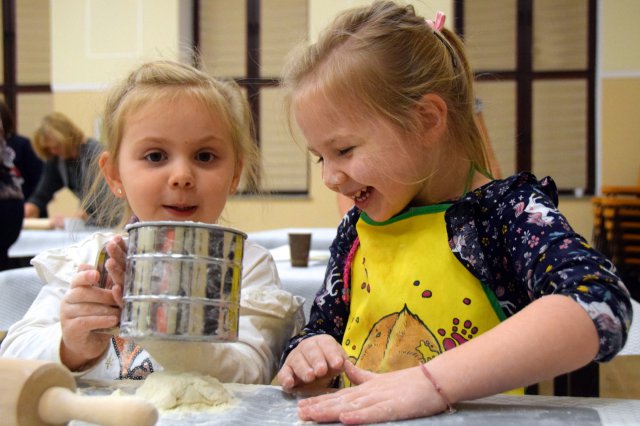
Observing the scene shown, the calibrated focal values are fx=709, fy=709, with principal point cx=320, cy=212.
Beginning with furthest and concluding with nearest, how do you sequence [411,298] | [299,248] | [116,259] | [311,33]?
[311,33], [299,248], [411,298], [116,259]

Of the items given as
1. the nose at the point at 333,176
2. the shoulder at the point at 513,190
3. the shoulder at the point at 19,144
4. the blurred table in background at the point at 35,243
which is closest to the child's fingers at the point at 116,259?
the nose at the point at 333,176

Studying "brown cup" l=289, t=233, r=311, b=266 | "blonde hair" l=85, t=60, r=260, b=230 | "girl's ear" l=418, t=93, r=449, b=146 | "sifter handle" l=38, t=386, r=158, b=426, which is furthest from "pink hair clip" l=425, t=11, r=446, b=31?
"brown cup" l=289, t=233, r=311, b=266

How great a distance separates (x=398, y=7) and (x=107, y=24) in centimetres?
689

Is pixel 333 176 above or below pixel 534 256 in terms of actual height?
above

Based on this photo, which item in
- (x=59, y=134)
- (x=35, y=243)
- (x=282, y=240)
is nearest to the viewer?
(x=282, y=240)

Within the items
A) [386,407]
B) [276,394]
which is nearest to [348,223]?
[276,394]

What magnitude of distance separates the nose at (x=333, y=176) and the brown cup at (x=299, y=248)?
4.24ft

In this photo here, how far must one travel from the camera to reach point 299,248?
7.93 ft

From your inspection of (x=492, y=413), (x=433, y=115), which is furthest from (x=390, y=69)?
(x=492, y=413)

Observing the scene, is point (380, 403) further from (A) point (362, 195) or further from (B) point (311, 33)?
(B) point (311, 33)

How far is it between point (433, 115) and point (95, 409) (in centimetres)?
77

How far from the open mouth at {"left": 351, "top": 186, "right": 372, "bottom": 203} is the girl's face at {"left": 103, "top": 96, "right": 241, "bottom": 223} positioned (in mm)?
279

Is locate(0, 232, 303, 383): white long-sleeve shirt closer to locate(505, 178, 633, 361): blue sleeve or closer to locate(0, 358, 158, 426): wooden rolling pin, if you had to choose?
locate(0, 358, 158, 426): wooden rolling pin

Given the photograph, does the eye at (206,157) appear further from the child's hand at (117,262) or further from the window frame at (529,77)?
the window frame at (529,77)
